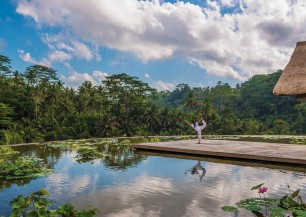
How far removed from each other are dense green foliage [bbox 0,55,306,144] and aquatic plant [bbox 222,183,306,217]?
40.5 feet

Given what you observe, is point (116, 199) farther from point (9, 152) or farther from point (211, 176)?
point (9, 152)

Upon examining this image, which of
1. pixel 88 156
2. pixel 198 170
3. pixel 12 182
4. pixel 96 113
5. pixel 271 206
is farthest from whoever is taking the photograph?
pixel 96 113

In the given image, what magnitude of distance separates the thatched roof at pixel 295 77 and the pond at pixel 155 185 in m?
2.10

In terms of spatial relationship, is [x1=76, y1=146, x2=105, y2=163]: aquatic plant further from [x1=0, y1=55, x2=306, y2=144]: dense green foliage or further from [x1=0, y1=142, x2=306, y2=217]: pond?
[x1=0, y1=55, x2=306, y2=144]: dense green foliage

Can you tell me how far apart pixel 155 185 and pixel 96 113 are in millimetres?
20246

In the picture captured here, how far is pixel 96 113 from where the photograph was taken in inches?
1014

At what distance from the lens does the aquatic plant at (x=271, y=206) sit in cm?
411

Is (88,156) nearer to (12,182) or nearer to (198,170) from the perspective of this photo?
(12,182)

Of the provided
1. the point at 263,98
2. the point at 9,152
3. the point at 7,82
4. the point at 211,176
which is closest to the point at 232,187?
the point at 211,176

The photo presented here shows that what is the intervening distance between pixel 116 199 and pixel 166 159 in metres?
4.66

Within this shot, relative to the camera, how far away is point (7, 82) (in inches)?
974

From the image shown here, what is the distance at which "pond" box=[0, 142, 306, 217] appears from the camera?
4.65 m

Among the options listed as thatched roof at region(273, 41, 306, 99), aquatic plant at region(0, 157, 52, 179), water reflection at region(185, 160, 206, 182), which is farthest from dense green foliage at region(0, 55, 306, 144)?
thatched roof at region(273, 41, 306, 99)

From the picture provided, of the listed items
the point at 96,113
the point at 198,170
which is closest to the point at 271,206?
the point at 198,170
